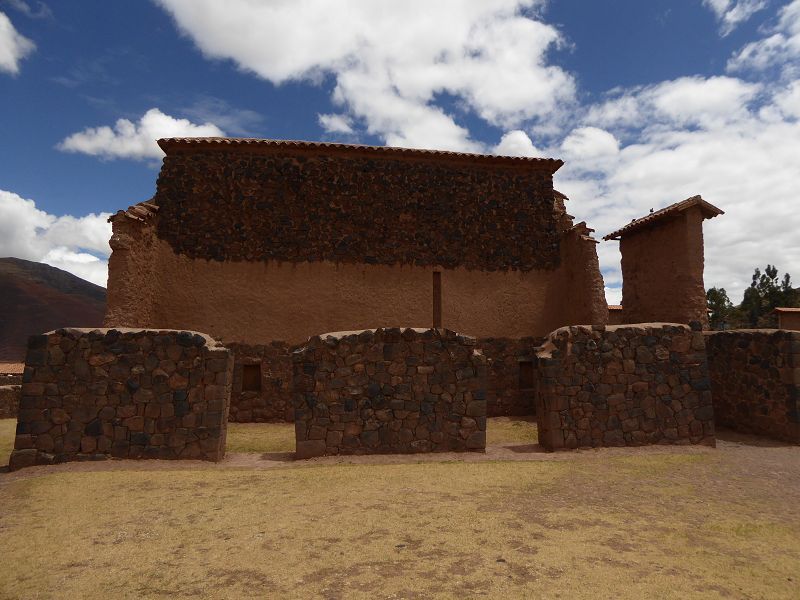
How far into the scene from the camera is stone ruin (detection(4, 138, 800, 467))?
8461 mm

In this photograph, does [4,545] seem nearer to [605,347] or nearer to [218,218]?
[605,347]

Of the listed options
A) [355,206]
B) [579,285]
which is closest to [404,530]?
[355,206]

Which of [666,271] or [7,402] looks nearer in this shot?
[666,271]

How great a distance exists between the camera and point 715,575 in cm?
397

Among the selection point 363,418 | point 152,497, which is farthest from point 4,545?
point 363,418

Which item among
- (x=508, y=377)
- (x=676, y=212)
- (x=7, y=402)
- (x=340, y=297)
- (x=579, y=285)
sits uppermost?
(x=676, y=212)

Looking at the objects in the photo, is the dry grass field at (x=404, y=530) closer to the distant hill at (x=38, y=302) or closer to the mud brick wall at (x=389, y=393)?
the mud brick wall at (x=389, y=393)

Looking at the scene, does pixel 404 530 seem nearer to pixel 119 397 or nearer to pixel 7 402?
pixel 119 397

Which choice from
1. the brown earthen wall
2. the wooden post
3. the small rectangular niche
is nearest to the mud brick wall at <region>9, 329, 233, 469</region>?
the brown earthen wall

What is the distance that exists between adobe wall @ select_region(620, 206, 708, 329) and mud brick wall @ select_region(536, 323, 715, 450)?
3.42 m

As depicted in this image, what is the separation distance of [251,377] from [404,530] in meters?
10.1

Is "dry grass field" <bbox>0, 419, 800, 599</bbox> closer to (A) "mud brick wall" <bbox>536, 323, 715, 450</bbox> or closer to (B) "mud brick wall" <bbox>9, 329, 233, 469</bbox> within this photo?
(B) "mud brick wall" <bbox>9, 329, 233, 469</bbox>

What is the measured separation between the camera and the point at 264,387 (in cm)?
1388

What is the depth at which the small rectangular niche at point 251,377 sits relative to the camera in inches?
552
